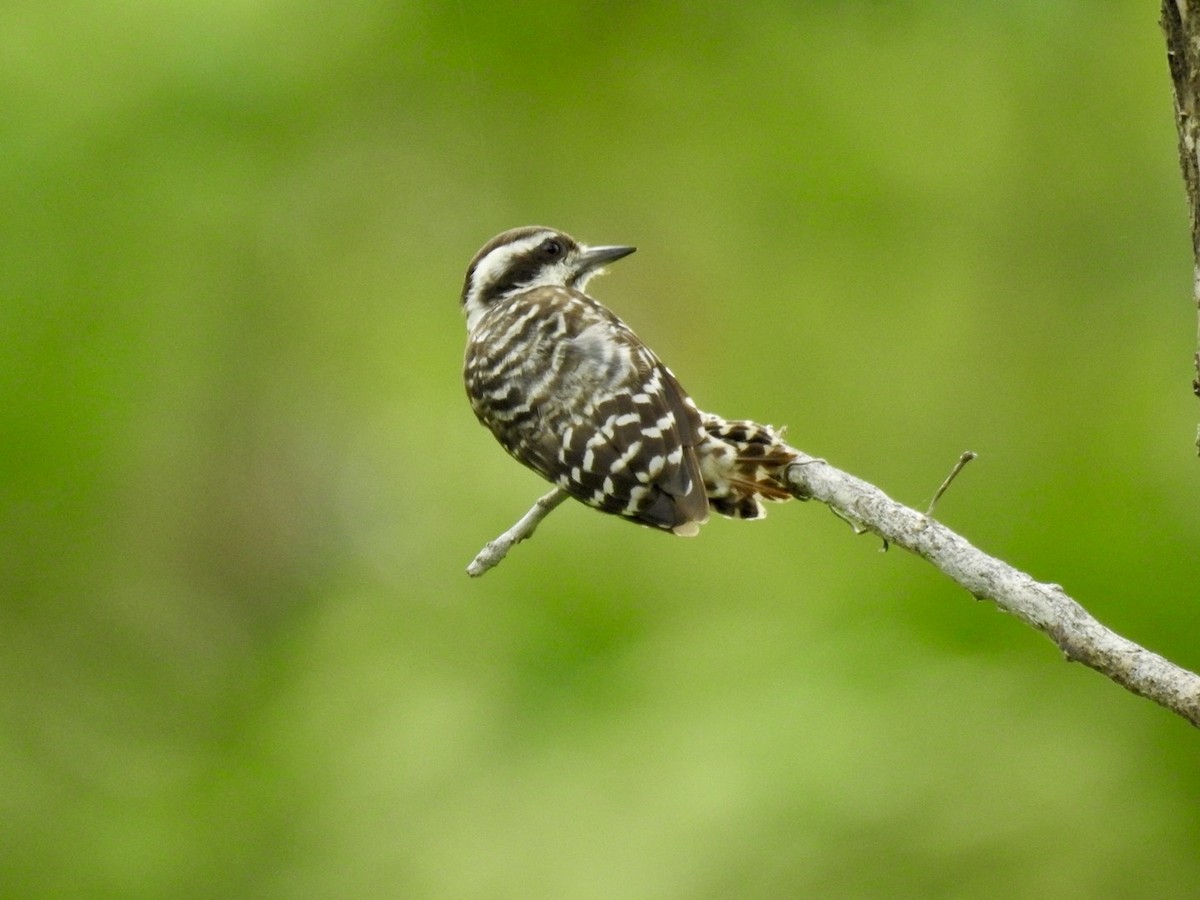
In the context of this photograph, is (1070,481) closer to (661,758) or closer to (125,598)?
(661,758)

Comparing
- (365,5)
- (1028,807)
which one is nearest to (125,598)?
(365,5)

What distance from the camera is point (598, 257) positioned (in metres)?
4.61

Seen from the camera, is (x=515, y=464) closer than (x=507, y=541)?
No

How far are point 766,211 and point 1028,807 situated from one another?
3.89m

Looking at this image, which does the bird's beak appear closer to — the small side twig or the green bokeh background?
the small side twig

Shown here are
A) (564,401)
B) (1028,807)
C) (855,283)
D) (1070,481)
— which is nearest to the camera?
(564,401)

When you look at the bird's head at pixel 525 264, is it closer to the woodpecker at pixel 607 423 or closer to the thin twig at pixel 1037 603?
the woodpecker at pixel 607 423

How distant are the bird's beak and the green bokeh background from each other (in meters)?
3.32

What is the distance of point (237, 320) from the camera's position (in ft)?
29.5

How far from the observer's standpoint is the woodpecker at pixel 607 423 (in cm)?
350

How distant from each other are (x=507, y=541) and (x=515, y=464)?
16.7ft

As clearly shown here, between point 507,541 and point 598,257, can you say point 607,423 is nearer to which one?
point 507,541

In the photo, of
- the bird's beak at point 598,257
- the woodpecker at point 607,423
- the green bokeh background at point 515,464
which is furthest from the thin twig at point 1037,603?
the green bokeh background at point 515,464

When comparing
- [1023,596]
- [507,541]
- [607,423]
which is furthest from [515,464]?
[1023,596]
